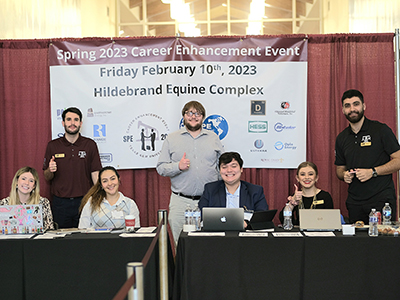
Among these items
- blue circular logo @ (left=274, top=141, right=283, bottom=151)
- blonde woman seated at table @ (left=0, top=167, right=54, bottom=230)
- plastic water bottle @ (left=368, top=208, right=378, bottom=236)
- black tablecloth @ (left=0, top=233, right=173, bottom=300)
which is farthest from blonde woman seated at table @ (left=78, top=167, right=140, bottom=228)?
plastic water bottle @ (left=368, top=208, right=378, bottom=236)

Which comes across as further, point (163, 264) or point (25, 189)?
point (25, 189)

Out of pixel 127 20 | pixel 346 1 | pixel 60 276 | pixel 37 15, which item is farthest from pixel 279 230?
pixel 127 20

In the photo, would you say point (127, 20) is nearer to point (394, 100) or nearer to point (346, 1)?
point (346, 1)

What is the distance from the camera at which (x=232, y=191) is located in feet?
10.8

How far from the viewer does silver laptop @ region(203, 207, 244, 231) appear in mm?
2844

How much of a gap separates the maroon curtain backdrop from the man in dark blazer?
1004 millimetres

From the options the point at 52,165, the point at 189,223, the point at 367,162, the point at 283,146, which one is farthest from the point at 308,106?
the point at 52,165

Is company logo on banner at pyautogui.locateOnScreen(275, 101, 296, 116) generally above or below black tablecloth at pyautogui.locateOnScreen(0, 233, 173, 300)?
above

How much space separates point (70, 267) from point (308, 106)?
8.71 ft

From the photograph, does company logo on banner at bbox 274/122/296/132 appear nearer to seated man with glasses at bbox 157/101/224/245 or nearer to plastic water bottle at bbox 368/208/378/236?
seated man with glasses at bbox 157/101/224/245

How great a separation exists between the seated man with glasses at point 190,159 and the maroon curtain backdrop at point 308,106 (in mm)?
546

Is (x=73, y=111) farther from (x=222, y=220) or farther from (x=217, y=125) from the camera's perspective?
(x=222, y=220)

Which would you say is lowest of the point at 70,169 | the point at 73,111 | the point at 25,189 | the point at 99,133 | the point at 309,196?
the point at 309,196

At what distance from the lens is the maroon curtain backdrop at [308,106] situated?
4.16 meters
